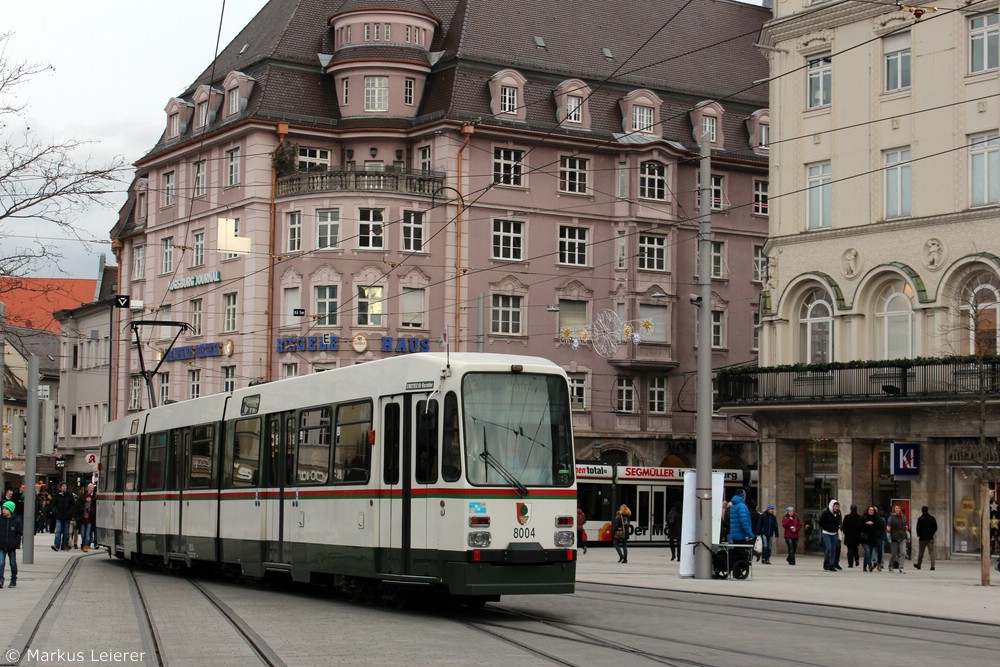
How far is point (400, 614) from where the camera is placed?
18.8 metres

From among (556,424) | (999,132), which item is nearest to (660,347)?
(999,132)

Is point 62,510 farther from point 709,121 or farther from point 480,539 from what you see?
point 709,121

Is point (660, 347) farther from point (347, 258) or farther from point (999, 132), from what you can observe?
point (999, 132)

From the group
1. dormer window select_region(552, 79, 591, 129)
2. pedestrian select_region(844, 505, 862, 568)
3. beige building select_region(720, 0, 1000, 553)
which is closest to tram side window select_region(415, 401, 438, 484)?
pedestrian select_region(844, 505, 862, 568)

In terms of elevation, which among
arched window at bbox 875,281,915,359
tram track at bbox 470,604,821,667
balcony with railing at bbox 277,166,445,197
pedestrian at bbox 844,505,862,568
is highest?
balcony with railing at bbox 277,166,445,197

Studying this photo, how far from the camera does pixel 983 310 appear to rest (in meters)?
38.1

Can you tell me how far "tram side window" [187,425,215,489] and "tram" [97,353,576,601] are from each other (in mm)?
1991

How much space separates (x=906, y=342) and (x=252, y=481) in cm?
2249

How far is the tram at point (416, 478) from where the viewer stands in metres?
17.9

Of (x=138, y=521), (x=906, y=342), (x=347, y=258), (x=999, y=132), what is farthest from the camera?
(x=347, y=258)

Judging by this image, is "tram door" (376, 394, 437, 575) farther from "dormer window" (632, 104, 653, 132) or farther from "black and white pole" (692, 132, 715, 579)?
"dormer window" (632, 104, 653, 132)

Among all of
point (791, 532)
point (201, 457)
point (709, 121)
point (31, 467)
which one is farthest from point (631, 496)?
point (201, 457)

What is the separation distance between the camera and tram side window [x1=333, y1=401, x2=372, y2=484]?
1956 centimetres

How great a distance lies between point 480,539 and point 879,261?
25807 mm
